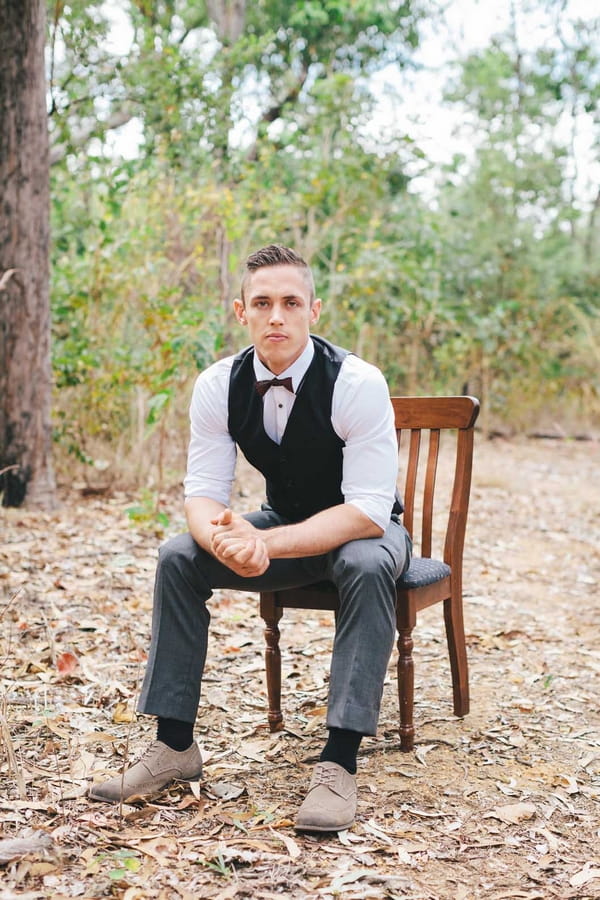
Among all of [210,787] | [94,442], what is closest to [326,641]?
[210,787]

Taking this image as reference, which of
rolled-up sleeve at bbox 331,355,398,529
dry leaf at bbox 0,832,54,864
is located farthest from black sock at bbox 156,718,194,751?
rolled-up sleeve at bbox 331,355,398,529

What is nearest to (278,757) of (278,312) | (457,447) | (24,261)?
(457,447)

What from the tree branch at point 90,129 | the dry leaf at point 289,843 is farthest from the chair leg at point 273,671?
the tree branch at point 90,129

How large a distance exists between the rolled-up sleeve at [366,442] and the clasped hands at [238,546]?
0.31 m

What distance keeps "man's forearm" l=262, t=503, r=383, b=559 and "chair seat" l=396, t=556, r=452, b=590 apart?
0.24 meters

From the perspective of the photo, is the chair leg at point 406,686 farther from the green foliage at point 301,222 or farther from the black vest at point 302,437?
the green foliage at point 301,222

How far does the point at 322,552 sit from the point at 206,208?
4.46 metres

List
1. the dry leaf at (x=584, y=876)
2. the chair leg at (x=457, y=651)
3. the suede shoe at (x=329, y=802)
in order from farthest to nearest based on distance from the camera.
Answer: the chair leg at (x=457, y=651) < the suede shoe at (x=329, y=802) < the dry leaf at (x=584, y=876)

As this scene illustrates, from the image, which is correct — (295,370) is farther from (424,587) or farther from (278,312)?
(424,587)

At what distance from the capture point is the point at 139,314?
692 centimetres

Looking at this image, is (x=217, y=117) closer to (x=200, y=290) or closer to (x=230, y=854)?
(x=200, y=290)

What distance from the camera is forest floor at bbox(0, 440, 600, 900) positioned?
2.09 metres

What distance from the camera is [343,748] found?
2436 mm

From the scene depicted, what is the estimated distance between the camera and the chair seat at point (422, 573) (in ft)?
8.89
